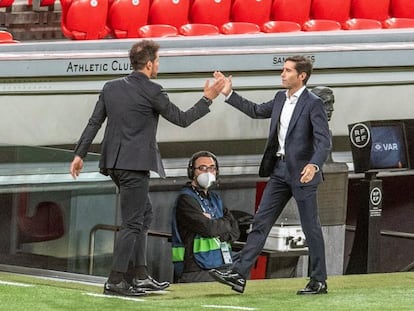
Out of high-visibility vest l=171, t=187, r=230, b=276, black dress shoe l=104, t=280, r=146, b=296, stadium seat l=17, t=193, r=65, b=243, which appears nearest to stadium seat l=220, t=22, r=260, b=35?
high-visibility vest l=171, t=187, r=230, b=276

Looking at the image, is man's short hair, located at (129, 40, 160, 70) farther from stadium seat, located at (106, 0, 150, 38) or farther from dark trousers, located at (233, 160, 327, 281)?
stadium seat, located at (106, 0, 150, 38)

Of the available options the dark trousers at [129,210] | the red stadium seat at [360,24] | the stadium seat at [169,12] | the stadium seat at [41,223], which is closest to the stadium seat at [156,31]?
the stadium seat at [169,12]

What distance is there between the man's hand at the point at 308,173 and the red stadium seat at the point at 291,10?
423 cm

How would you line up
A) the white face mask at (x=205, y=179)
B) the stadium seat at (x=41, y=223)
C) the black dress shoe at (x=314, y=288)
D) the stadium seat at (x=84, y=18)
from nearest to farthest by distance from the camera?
the black dress shoe at (x=314, y=288)
the stadium seat at (x=41, y=223)
the white face mask at (x=205, y=179)
the stadium seat at (x=84, y=18)

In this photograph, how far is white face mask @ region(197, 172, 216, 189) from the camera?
9242 mm

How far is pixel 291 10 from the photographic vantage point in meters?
11.5

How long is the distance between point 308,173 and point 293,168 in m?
0.33

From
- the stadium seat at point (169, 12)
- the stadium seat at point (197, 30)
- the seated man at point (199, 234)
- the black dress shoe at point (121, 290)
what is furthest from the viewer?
the stadium seat at point (169, 12)

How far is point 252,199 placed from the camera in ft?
39.1

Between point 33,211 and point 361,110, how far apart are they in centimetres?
340

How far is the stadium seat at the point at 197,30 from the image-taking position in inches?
429

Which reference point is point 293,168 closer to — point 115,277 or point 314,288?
point 314,288

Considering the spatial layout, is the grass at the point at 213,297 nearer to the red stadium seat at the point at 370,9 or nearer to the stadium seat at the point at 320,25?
the stadium seat at the point at 320,25

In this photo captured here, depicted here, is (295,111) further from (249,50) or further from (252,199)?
(252,199)
